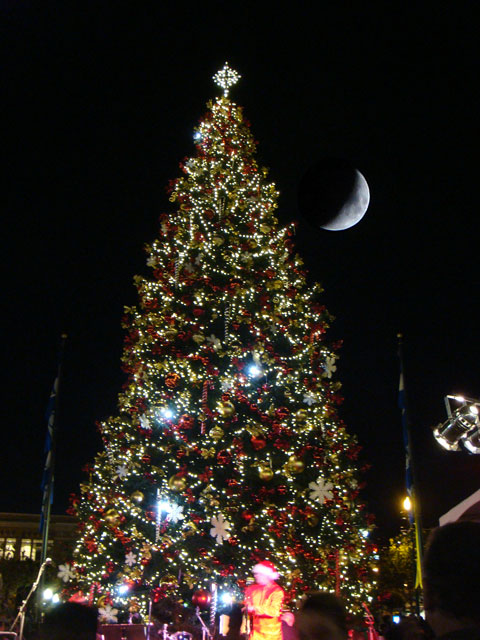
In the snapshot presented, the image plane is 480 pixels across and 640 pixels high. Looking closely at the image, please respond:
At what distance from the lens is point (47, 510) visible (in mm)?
14234

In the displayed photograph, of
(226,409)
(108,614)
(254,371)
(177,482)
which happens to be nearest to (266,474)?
(226,409)

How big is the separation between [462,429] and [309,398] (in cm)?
305

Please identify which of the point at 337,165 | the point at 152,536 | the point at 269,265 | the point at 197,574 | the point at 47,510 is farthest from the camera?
the point at 47,510

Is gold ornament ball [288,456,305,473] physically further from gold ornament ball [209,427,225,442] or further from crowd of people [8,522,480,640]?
crowd of people [8,522,480,640]

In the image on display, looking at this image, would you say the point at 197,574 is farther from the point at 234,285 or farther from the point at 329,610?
the point at 329,610

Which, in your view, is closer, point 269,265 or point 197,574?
point 197,574

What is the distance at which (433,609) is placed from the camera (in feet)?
5.48

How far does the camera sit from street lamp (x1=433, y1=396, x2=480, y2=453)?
37.3ft

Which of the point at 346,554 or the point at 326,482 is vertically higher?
the point at 326,482

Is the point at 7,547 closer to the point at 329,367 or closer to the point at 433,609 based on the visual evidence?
the point at 329,367

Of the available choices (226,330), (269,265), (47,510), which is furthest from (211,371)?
(47,510)

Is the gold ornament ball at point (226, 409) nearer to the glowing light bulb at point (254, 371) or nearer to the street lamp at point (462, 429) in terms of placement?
the glowing light bulb at point (254, 371)

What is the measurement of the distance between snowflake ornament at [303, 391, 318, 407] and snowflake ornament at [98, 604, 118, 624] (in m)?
5.59

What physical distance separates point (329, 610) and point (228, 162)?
1248 cm
